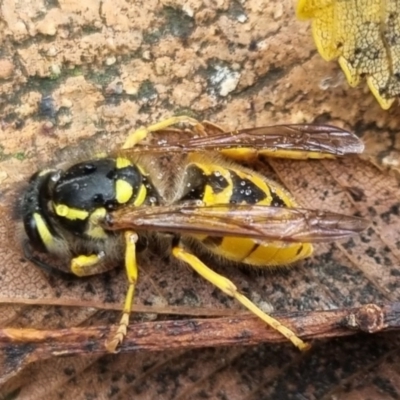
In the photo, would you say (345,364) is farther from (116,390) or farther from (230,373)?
(116,390)

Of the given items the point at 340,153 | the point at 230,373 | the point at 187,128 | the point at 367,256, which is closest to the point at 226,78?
the point at 187,128

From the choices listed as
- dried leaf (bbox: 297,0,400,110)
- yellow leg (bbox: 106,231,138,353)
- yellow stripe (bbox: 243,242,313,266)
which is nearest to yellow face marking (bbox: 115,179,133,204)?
yellow leg (bbox: 106,231,138,353)

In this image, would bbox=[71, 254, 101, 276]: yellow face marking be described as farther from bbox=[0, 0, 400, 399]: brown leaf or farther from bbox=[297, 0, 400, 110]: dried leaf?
bbox=[297, 0, 400, 110]: dried leaf

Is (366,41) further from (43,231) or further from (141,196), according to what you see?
(43,231)

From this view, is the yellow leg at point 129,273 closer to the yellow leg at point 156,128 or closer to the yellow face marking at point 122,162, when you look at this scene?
the yellow face marking at point 122,162

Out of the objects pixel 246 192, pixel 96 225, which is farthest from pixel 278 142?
pixel 96 225

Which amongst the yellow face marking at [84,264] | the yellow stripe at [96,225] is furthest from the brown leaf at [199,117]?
the yellow stripe at [96,225]
